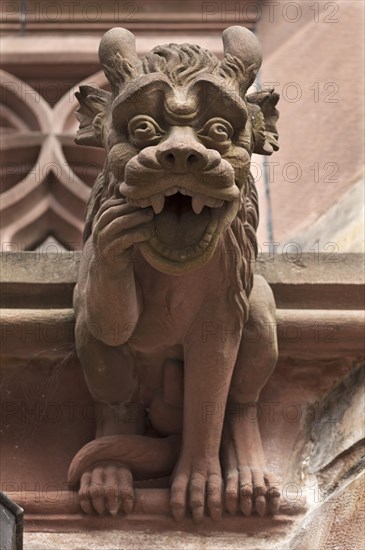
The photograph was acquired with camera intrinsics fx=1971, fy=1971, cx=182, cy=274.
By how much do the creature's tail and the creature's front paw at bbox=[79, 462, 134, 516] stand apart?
27 mm

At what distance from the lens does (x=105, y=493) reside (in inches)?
124

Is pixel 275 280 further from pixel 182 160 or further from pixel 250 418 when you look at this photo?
pixel 182 160

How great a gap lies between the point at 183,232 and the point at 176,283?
0.59 ft


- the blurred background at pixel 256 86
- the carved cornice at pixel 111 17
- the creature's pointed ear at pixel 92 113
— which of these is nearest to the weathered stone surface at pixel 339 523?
the creature's pointed ear at pixel 92 113

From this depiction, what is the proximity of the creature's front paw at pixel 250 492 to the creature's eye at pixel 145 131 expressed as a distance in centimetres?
60

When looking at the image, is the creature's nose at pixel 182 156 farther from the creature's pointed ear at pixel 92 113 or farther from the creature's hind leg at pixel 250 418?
the creature's hind leg at pixel 250 418

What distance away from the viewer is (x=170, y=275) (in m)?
3.03

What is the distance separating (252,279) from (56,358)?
44 cm

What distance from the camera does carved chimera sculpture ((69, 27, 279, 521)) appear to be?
2.87m

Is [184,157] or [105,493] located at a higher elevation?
[184,157]

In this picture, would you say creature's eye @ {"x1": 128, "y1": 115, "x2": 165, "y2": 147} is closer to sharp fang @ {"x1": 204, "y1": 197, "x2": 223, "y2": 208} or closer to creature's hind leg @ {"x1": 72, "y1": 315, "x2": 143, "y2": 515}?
sharp fang @ {"x1": 204, "y1": 197, "x2": 223, "y2": 208}

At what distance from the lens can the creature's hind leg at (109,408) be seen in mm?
3143

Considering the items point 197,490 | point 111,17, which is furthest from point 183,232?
point 111,17

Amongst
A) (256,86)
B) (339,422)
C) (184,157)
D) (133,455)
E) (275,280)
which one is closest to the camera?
(184,157)
